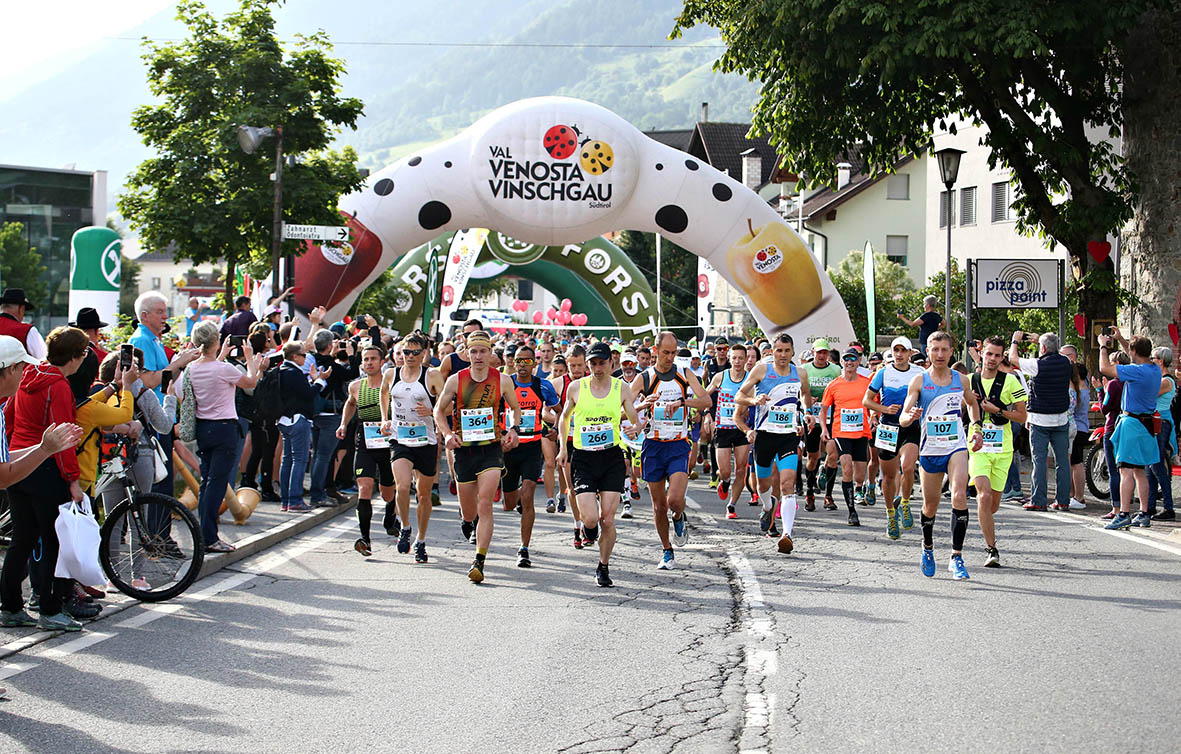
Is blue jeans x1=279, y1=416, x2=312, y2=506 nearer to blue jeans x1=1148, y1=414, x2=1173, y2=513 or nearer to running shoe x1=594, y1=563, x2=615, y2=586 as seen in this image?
running shoe x1=594, y1=563, x2=615, y2=586

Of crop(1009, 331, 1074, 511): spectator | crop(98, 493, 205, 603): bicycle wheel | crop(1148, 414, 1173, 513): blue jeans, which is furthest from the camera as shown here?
crop(1009, 331, 1074, 511): spectator

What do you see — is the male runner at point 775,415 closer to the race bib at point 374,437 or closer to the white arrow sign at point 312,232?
the race bib at point 374,437

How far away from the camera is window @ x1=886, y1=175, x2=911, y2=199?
55750 mm

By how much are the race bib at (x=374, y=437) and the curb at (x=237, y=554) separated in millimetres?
1279

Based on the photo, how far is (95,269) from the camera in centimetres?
1775

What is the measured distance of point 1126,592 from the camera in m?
9.42

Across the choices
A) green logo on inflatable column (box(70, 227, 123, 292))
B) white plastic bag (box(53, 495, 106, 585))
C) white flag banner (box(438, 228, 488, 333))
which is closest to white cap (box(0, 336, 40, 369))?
white plastic bag (box(53, 495, 106, 585))

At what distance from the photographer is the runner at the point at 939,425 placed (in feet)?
34.4

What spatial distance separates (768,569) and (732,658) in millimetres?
3335

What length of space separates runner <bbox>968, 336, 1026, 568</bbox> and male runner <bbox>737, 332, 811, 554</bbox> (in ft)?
6.18

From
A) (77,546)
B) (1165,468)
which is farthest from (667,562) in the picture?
(1165,468)

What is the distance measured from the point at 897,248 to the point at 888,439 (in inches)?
1776

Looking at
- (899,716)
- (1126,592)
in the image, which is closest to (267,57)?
(1126,592)

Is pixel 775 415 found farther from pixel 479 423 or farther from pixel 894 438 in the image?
pixel 479 423
